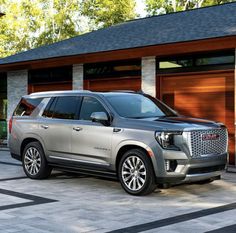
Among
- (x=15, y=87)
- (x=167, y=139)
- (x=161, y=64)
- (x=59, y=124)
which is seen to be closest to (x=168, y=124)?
(x=167, y=139)

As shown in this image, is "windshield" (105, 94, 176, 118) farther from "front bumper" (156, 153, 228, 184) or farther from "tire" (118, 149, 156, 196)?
"front bumper" (156, 153, 228, 184)

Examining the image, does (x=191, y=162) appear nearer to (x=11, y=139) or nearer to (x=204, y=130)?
(x=204, y=130)

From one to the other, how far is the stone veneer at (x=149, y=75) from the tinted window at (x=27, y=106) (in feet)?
15.5

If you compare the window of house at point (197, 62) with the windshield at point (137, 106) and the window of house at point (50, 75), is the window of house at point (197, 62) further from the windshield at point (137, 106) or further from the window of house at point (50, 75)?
the window of house at point (50, 75)

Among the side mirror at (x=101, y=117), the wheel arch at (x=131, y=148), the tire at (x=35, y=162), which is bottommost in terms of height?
the tire at (x=35, y=162)

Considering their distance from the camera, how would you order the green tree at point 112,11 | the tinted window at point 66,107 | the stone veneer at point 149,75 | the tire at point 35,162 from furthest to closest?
1. the green tree at point 112,11
2. the stone veneer at point 149,75
3. the tire at point 35,162
4. the tinted window at point 66,107

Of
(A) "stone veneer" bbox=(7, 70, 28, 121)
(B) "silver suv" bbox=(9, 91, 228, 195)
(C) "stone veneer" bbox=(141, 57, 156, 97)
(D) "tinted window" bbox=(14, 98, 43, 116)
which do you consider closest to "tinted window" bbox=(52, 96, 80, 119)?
(B) "silver suv" bbox=(9, 91, 228, 195)

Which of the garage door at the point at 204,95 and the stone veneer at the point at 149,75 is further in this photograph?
the stone veneer at the point at 149,75

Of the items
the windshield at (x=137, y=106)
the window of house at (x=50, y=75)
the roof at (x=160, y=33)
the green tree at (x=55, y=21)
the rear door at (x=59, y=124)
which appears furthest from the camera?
the green tree at (x=55, y=21)

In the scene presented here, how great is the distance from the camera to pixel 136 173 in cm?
865

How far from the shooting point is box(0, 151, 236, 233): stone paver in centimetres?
652

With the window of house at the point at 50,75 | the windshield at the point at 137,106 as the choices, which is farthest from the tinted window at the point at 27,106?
the window of house at the point at 50,75

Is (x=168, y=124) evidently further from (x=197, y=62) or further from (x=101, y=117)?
(x=197, y=62)

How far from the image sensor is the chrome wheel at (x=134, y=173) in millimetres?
8574
